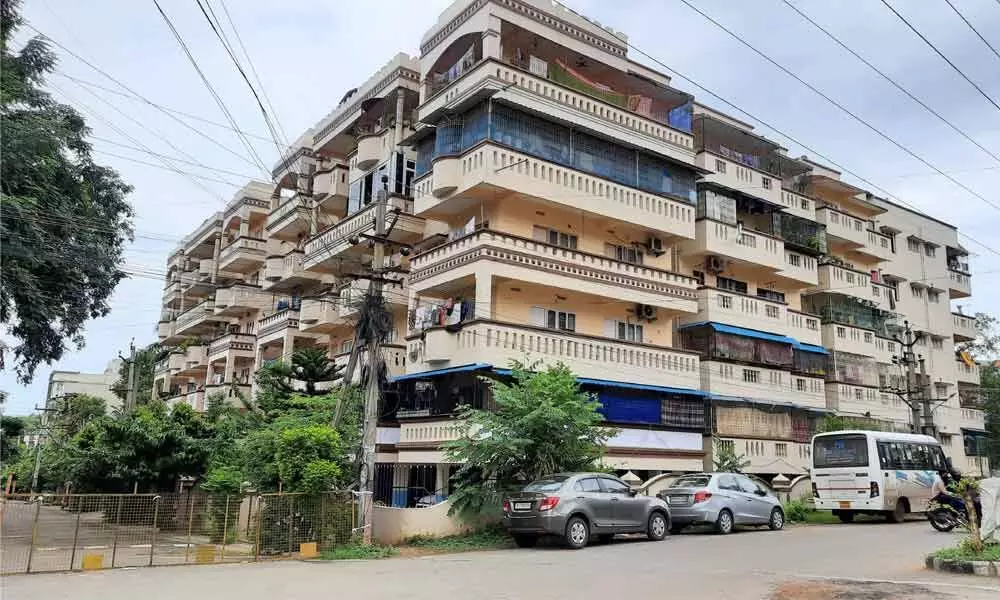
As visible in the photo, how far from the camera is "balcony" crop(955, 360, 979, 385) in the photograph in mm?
41250

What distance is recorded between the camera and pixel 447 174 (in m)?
24.1

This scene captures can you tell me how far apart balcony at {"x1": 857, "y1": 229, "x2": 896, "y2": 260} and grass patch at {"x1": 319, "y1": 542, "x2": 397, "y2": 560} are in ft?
97.7

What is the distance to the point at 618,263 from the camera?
25.8 m

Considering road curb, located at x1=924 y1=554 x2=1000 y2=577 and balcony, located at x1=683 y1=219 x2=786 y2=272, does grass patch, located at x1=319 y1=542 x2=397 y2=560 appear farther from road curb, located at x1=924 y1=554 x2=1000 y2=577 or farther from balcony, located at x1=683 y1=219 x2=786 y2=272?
balcony, located at x1=683 y1=219 x2=786 y2=272

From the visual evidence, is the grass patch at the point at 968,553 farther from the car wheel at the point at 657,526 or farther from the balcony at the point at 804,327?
the balcony at the point at 804,327

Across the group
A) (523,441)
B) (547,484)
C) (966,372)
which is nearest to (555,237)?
(523,441)

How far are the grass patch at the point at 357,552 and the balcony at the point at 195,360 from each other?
31293 mm

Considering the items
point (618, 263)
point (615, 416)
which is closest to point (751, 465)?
point (615, 416)

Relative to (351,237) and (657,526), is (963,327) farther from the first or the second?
(351,237)

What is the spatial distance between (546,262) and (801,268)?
14.5 m

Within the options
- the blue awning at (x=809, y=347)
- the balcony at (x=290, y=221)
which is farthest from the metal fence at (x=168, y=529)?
the blue awning at (x=809, y=347)

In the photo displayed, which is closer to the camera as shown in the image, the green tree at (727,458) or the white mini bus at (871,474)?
the white mini bus at (871,474)

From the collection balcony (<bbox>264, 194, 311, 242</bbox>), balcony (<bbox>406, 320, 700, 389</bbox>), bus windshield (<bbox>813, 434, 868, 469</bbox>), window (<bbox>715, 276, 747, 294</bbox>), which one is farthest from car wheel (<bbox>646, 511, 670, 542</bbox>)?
balcony (<bbox>264, 194, 311, 242</bbox>)

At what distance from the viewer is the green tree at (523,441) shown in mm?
17797
